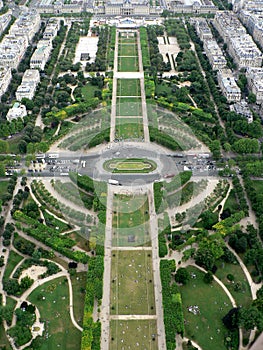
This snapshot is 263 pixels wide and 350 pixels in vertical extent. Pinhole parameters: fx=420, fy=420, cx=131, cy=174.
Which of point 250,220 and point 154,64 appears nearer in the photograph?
point 250,220

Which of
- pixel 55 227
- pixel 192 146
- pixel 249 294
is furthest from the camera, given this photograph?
pixel 192 146

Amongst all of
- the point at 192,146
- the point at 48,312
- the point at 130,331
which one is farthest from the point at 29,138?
the point at 130,331

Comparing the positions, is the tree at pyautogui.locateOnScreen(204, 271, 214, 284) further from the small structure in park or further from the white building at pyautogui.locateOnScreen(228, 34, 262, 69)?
the white building at pyautogui.locateOnScreen(228, 34, 262, 69)

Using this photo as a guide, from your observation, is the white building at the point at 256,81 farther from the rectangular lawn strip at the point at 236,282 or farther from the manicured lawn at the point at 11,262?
the manicured lawn at the point at 11,262

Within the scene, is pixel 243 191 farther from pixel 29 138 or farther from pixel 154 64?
pixel 154 64

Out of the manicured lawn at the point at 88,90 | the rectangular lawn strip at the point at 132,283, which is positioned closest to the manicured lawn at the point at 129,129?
the manicured lawn at the point at 88,90

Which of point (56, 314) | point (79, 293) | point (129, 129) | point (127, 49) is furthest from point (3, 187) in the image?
point (127, 49)
